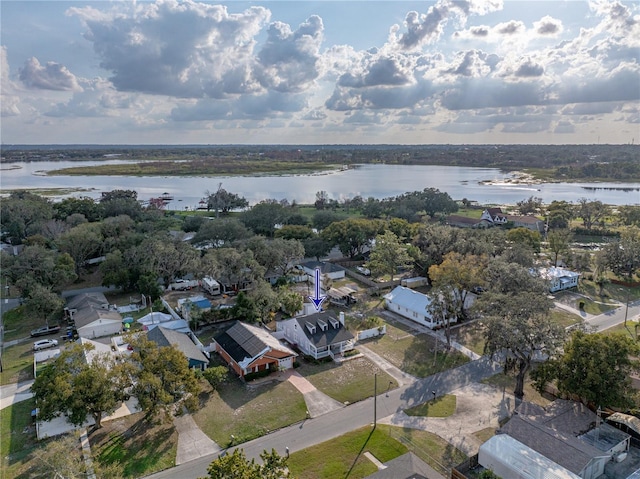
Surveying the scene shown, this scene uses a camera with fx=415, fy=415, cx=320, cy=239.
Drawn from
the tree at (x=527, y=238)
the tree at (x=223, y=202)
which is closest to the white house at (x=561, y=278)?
the tree at (x=527, y=238)

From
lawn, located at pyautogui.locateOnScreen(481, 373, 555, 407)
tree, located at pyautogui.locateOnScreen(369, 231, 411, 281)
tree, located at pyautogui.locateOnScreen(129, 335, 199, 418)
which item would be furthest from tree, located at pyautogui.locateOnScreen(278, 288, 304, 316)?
lawn, located at pyautogui.locateOnScreen(481, 373, 555, 407)

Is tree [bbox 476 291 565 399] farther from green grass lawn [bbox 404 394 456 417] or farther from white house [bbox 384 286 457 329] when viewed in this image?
white house [bbox 384 286 457 329]

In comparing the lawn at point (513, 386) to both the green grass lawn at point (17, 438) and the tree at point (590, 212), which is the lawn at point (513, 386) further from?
the tree at point (590, 212)

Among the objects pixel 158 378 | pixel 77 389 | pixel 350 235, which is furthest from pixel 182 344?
pixel 350 235

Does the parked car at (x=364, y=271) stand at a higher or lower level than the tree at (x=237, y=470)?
lower

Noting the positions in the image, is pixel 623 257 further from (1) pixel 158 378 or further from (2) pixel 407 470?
(1) pixel 158 378
